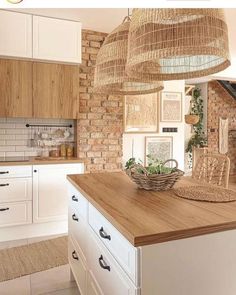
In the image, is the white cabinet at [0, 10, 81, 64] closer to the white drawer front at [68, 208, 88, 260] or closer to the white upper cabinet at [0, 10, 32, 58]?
the white upper cabinet at [0, 10, 32, 58]

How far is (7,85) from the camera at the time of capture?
134 inches

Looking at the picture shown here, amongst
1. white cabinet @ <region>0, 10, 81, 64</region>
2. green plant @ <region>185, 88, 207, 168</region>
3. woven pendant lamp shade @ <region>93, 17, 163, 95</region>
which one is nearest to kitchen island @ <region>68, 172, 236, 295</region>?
woven pendant lamp shade @ <region>93, 17, 163, 95</region>

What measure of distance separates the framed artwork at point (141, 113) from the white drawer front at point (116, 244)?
279 centimetres

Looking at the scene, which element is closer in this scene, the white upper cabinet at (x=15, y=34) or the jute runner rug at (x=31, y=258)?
the jute runner rug at (x=31, y=258)

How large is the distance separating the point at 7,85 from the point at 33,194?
1328 mm

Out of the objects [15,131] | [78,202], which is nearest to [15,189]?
[15,131]

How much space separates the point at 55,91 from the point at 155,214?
8.91 ft

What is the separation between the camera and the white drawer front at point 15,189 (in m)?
3.25

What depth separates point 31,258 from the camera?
2832 mm

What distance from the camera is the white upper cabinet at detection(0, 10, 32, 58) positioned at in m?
3.35

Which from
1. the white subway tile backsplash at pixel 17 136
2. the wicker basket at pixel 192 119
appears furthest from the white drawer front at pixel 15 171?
the wicker basket at pixel 192 119

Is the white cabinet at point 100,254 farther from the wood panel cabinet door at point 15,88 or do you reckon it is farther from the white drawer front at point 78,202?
the wood panel cabinet door at point 15,88

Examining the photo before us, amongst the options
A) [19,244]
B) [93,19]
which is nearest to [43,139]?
[19,244]

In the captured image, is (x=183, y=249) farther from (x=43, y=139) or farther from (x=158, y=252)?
(x=43, y=139)
